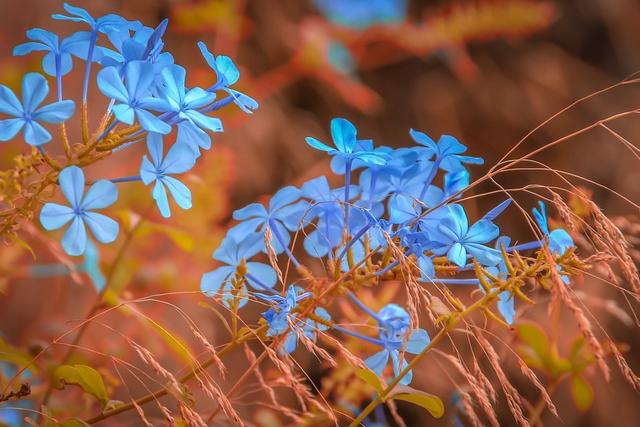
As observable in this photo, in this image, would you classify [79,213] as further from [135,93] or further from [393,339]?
[393,339]

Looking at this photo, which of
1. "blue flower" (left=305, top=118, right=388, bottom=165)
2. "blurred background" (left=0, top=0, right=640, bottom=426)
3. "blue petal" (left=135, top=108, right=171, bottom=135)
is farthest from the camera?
"blurred background" (left=0, top=0, right=640, bottom=426)

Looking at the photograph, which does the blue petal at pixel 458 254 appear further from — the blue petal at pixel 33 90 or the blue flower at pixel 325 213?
the blue petal at pixel 33 90

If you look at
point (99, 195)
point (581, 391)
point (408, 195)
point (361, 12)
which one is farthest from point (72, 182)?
point (361, 12)

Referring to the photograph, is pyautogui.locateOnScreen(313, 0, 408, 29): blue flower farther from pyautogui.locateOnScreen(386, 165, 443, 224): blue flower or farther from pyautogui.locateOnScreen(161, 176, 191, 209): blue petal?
pyautogui.locateOnScreen(161, 176, 191, 209): blue petal

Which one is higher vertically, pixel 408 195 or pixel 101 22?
pixel 101 22

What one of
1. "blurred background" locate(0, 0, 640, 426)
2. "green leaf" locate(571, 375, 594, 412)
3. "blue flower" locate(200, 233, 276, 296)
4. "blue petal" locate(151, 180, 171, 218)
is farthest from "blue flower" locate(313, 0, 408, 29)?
"blue petal" locate(151, 180, 171, 218)
